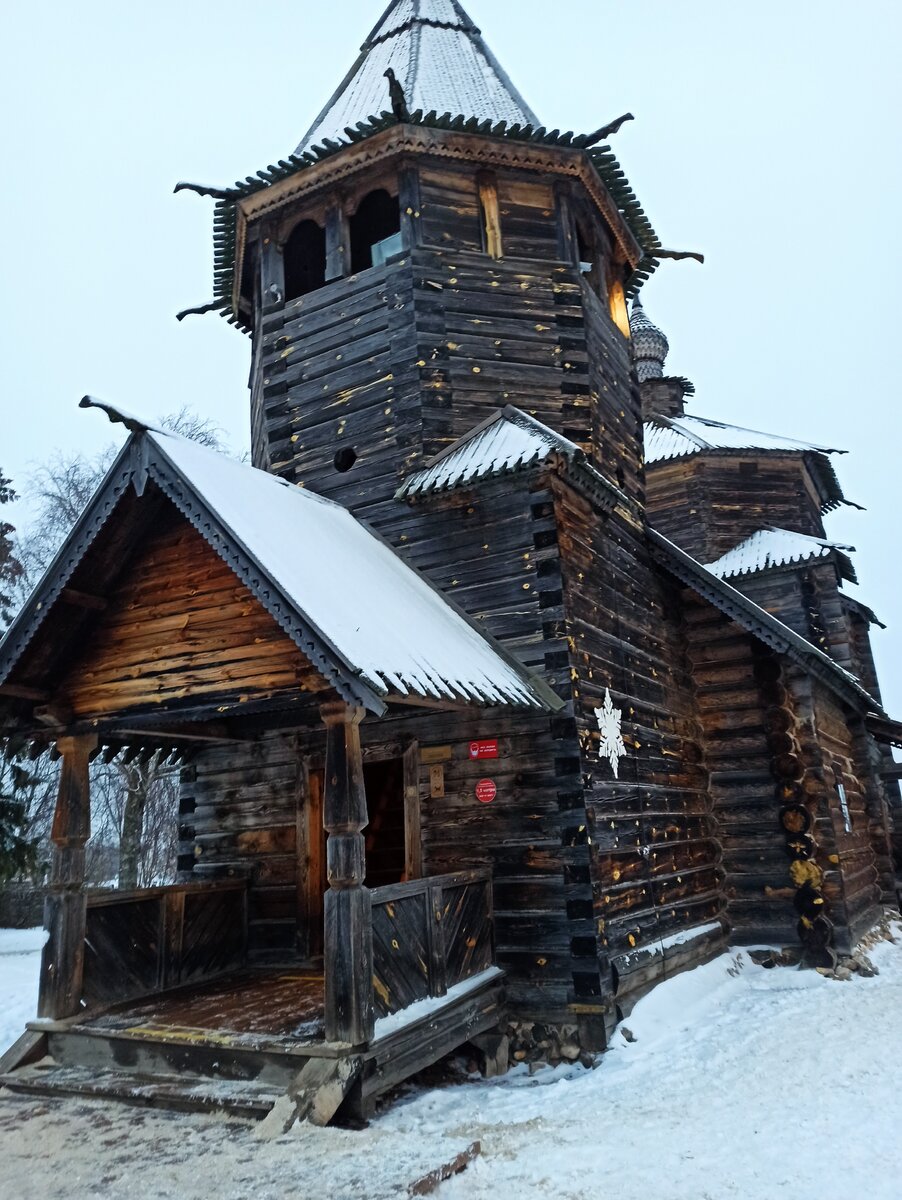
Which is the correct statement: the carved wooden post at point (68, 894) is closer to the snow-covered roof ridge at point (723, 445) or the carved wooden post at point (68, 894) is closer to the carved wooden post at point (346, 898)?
the carved wooden post at point (346, 898)

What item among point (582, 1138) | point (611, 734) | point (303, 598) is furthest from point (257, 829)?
point (582, 1138)

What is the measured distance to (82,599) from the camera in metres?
7.88

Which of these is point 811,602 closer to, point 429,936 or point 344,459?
point 344,459

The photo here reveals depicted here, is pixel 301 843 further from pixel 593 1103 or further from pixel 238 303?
pixel 238 303

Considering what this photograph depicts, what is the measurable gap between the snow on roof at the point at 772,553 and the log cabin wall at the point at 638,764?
6.24 metres

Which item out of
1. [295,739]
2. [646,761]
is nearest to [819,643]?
[646,761]

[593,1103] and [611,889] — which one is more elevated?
[611,889]

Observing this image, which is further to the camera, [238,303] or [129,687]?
[238,303]

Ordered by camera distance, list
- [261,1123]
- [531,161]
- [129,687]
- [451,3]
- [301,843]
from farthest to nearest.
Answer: [451,3] < [531,161] < [301,843] < [129,687] < [261,1123]

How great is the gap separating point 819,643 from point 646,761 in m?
8.61

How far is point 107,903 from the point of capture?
8219mm

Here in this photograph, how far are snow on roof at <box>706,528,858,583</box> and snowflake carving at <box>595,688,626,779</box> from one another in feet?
28.1

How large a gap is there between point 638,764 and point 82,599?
622 cm

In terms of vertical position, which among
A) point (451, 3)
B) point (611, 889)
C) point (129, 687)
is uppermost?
point (451, 3)
